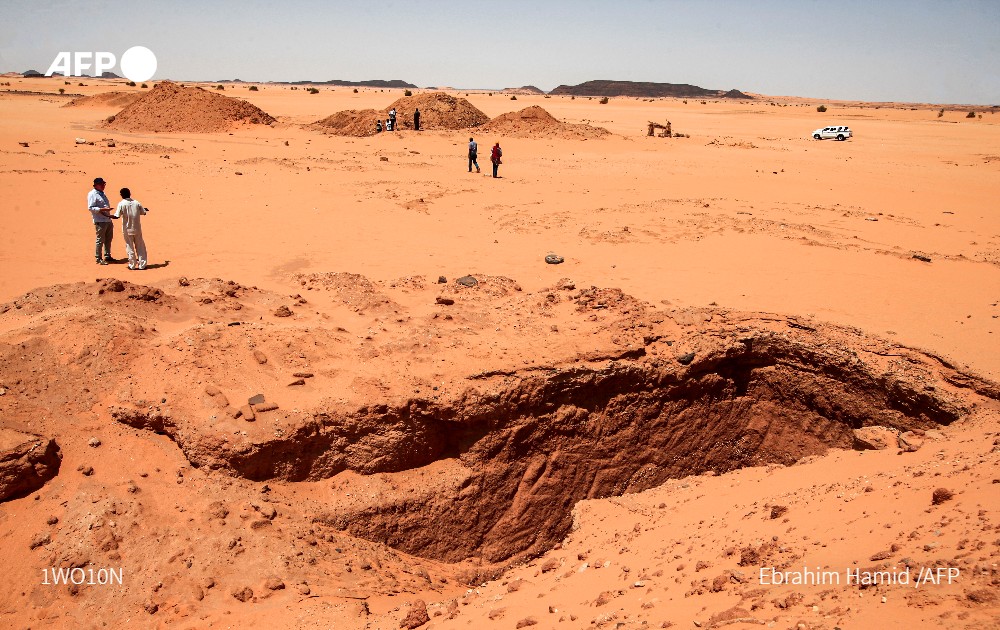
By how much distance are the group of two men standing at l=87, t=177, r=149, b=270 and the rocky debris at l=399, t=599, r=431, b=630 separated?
777 cm

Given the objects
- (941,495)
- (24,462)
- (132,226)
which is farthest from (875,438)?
(132,226)

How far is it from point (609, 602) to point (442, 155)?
22.3 metres

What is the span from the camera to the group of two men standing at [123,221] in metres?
9.82

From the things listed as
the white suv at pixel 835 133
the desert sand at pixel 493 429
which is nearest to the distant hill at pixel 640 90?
the white suv at pixel 835 133

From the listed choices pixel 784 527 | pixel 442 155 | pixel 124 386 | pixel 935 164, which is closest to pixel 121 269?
pixel 124 386

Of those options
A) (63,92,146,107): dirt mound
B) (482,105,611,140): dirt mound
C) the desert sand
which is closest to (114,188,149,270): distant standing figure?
the desert sand

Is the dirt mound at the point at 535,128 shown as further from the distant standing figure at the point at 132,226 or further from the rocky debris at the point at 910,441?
the rocky debris at the point at 910,441

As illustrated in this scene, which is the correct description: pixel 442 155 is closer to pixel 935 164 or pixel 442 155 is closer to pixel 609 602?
pixel 935 164

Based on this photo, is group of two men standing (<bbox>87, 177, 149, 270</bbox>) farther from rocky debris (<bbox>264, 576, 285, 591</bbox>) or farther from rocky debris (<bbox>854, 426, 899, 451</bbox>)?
rocky debris (<bbox>854, 426, 899, 451</bbox>)

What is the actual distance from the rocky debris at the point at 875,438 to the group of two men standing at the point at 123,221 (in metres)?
9.82

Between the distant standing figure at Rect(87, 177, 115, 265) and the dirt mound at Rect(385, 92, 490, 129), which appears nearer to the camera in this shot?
the distant standing figure at Rect(87, 177, 115, 265)

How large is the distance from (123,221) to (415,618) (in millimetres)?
8143

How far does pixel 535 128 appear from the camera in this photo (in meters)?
31.2

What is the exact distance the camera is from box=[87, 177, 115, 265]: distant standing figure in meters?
9.82
